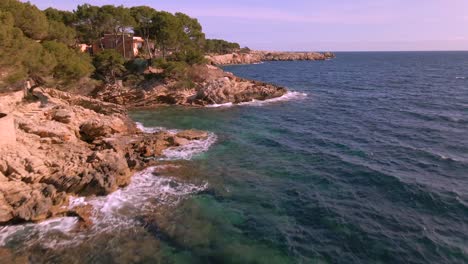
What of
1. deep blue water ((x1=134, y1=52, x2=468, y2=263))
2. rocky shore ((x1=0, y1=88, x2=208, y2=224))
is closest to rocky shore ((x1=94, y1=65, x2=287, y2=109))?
deep blue water ((x1=134, y1=52, x2=468, y2=263))

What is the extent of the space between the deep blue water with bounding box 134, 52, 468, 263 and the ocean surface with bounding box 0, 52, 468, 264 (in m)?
0.09

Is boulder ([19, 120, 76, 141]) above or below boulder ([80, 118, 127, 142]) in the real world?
above

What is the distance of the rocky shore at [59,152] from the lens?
1919 cm

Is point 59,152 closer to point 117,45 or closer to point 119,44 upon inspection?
point 117,45

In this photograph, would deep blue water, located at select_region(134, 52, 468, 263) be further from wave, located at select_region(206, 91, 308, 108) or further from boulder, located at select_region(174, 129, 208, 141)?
wave, located at select_region(206, 91, 308, 108)

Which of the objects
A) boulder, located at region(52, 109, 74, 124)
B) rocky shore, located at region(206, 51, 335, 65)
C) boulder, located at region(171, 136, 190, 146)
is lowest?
boulder, located at region(171, 136, 190, 146)

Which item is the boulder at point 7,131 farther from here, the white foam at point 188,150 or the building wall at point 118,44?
the building wall at point 118,44

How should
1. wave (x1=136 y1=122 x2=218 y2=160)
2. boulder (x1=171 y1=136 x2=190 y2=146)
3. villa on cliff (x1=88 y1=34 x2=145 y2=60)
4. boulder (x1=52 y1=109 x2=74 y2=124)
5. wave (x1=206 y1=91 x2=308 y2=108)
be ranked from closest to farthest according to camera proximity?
wave (x1=136 y1=122 x2=218 y2=160), boulder (x1=52 y1=109 x2=74 y2=124), boulder (x1=171 y1=136 x2=190 y2=146), wave (x1=206 y1=91 x2=308 y2=108), villa on cliff (x1=88 y1=34 x2=145 y2=60)

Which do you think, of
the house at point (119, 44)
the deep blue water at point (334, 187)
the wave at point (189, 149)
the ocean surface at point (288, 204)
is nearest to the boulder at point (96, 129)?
the ocean surface at point (288, 204)

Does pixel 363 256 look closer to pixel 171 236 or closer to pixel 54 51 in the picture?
pixel 171 236

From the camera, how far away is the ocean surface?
51.9ft

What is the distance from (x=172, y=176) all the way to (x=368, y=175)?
47.4ft

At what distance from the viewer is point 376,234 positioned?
17094mm

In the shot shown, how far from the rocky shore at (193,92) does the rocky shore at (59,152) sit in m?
13.2
